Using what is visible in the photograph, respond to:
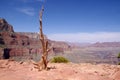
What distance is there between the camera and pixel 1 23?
19575cm

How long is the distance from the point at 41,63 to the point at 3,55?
121 m

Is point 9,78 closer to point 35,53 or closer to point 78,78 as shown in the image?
point 78,78

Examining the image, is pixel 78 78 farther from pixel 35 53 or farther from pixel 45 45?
pixel 35 53

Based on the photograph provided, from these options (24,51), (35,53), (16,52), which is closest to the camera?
(16,52)

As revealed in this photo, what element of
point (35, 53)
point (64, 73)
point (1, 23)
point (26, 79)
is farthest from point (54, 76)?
point (1, 23)

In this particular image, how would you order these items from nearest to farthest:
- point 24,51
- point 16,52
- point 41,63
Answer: point 41,63 < point 16,52 < point 24,51

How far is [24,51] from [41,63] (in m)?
160

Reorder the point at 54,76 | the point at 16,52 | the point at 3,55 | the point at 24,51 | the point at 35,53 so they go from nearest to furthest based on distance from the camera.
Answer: the point at 54,76, the point at 3,55, the point at 16,52, the point at 24,51, the point at 35,53

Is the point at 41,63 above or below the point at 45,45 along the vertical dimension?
below

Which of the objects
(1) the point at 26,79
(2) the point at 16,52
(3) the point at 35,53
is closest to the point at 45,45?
(1) the point at 26,79

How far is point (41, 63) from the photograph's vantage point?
19.7 meters

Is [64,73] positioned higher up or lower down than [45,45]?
lower down

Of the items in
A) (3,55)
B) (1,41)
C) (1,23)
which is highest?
(1,23)

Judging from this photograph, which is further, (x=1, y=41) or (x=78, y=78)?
(x=1, y=41)
